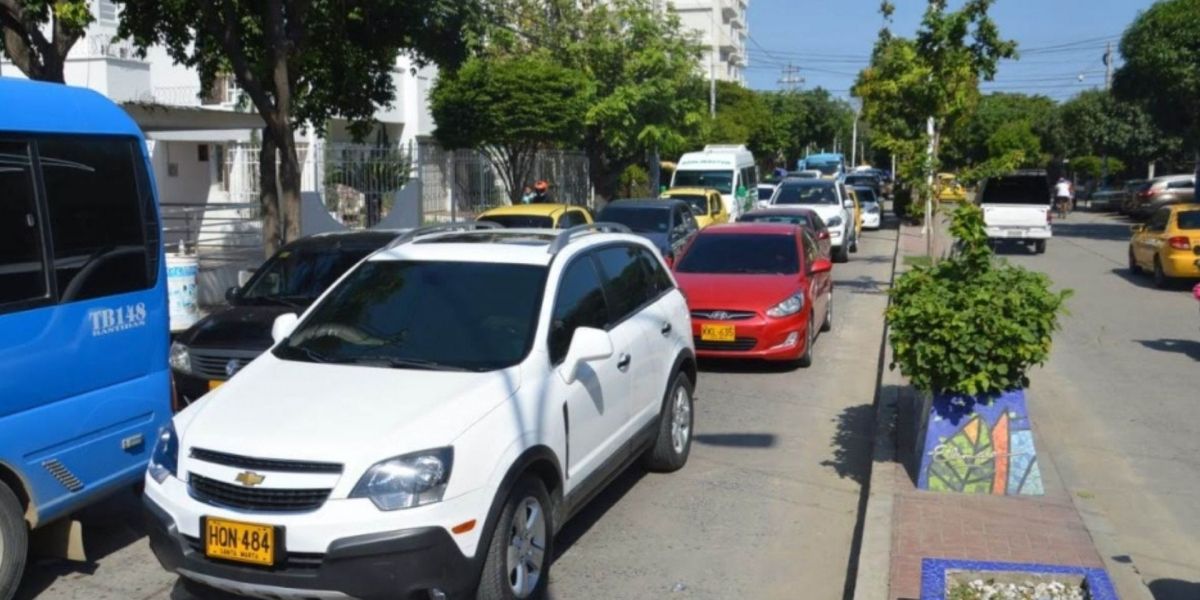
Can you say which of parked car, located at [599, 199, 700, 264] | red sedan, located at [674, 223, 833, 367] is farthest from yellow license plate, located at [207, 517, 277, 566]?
parked car, located at [599, 199, 700, 264]

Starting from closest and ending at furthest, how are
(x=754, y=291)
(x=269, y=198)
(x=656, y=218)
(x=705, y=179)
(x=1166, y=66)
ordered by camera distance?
(x=754, y=291), (x=269, y=198), (x=656, y=218), (x=705, y=179), (x=1166, y=66)

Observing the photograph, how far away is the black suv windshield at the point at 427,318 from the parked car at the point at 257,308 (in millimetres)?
1823

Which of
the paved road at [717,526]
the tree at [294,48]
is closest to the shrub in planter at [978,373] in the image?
the paved road at [717,526]

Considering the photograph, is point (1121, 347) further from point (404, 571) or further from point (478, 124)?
point (478, 124)

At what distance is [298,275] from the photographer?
33.2ft

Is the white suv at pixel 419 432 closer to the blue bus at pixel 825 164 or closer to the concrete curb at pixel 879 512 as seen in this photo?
the concrete curb at pixel 879 512

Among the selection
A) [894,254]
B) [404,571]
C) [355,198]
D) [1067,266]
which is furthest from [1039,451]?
[894,254]

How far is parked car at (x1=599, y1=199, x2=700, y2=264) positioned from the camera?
783 inches

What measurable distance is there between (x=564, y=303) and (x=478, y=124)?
22130 millimetres

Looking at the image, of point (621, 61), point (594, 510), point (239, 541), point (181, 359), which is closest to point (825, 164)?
point (621, 61)

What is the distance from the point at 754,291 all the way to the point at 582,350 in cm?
657

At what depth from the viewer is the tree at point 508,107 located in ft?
91.2

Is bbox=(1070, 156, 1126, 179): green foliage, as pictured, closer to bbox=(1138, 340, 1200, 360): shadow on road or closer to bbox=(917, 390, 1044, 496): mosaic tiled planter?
bbox=(1138, 340, 1200, 360): shadow on road

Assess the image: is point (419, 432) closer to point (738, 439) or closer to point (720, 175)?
point (738, 439)
